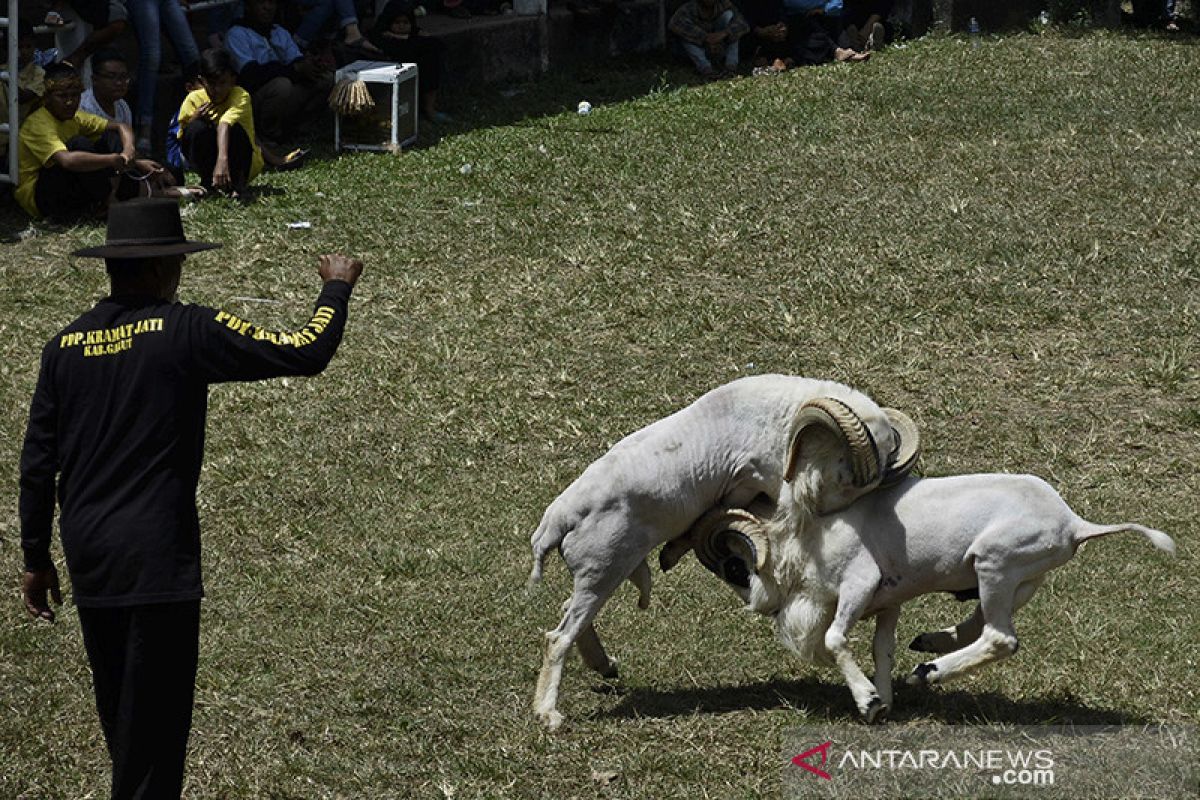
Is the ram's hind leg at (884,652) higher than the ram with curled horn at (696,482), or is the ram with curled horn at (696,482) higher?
the ram with curled horn at (696,482)

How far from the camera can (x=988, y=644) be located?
20.0 ft

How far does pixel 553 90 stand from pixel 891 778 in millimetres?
12005

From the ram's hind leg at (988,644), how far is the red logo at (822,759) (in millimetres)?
381

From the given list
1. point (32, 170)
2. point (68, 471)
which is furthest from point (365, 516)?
point (32, 170)

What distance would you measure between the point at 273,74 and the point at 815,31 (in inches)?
236

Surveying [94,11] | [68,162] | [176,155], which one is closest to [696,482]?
[68,162]

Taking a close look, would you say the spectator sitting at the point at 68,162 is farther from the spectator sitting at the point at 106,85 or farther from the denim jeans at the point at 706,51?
the denim jeans at the point at 706,51

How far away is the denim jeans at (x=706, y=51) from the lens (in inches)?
702

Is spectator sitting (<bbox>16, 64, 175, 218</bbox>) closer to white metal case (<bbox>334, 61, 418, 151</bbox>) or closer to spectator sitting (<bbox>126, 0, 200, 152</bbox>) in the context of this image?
spectator sitting (<bbox>126, 0, 200, 152</bbox>)

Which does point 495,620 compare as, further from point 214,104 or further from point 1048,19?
point 1048,19

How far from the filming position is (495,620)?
7434 mm

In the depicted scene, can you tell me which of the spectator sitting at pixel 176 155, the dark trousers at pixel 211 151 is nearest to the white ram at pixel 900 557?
the dark trousers at pixel 211 151

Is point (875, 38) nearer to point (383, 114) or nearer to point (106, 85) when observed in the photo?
point (383, 114)

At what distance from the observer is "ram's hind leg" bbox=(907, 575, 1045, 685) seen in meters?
6.08
